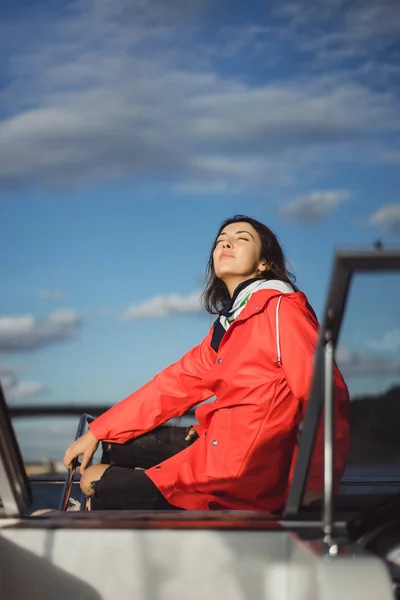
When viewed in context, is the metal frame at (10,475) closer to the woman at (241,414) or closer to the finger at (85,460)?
the woman at (241,414)

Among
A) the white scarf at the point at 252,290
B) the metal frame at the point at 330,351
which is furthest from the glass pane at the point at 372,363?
the white scarf at the point at 252,290

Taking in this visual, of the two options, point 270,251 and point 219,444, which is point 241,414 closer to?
point 219,444

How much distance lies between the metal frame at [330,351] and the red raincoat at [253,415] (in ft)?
1.32

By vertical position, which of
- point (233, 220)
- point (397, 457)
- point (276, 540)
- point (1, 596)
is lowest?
point (1, 596)

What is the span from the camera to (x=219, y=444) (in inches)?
91.5

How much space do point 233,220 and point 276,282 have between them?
1.51ft

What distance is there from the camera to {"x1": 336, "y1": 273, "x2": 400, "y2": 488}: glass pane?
1.65 metres

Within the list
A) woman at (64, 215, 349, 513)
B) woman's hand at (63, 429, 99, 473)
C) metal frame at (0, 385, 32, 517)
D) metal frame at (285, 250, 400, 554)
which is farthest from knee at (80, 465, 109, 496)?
metal frame at (285, 250, 400, 554)

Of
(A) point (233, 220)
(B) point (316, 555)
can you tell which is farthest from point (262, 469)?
(A) point (233, 220)

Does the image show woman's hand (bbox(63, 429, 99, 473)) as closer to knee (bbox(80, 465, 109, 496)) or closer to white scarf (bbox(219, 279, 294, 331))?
knee (bbox(80, 465, 109, 496))

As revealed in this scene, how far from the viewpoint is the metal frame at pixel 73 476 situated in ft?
8.59

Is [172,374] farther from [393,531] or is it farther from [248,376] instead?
[393,531]

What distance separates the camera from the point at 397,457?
1.91 meters

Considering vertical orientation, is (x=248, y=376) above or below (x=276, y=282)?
below
